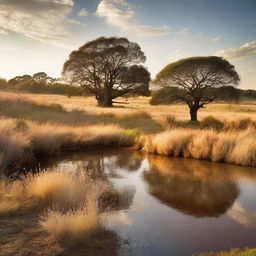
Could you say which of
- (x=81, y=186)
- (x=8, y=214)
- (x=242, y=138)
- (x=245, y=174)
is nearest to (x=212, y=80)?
(x=242, y=138)

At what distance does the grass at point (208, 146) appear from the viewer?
11.1 m

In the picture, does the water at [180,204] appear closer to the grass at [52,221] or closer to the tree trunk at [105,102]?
the grass at [52,221]

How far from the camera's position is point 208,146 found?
39.9 ft

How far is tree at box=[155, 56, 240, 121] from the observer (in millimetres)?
22484

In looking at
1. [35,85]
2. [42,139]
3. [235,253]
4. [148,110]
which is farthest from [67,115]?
[35,85]

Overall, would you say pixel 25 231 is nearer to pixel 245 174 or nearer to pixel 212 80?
pixel 245 174

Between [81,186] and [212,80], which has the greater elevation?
[212,80]

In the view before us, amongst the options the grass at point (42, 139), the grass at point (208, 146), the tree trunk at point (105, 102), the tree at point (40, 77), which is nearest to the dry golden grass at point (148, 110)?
the tree trunk at point (105, 102)

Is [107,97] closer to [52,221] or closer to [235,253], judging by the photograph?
[52,221]

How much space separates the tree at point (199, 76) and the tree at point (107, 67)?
12.4 metres

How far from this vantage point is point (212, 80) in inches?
894

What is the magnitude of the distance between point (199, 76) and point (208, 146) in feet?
38.6

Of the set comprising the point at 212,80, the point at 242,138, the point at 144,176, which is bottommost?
the point at 144,176

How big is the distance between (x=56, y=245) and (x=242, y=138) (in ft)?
31.0
